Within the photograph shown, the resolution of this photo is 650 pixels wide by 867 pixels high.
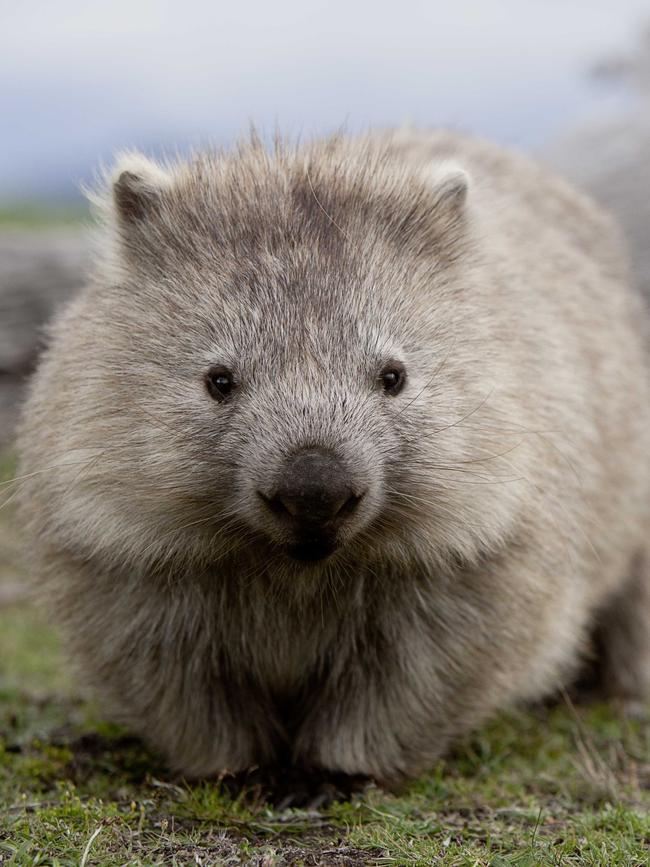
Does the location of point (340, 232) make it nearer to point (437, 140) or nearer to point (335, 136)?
point (335, 136)

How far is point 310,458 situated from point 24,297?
9991mm

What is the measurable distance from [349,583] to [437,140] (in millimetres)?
3081

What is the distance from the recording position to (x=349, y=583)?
4719mm

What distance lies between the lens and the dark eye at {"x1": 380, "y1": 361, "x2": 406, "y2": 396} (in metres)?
4.29

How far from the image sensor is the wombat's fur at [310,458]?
13.9 ft

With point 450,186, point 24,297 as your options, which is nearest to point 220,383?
point 450,186

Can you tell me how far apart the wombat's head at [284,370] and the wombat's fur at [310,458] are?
0.01 meters

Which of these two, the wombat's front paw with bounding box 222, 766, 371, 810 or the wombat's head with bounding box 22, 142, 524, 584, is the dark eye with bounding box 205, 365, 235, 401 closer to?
the wombat's head with bounding box 22, 142, 524, 584

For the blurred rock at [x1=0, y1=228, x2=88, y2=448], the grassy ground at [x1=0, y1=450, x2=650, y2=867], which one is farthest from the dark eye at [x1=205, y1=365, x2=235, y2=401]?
the blurred rock at [x1=0, y1=228, x2=88, y2=448]

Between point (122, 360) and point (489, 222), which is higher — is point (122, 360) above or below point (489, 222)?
below

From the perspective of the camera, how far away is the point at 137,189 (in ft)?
16.0

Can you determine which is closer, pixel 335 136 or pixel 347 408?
pixel 347 408

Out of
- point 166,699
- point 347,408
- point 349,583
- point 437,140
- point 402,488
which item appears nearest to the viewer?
point 347,408

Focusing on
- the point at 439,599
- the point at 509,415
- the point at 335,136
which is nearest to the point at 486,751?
the point at 439,599
